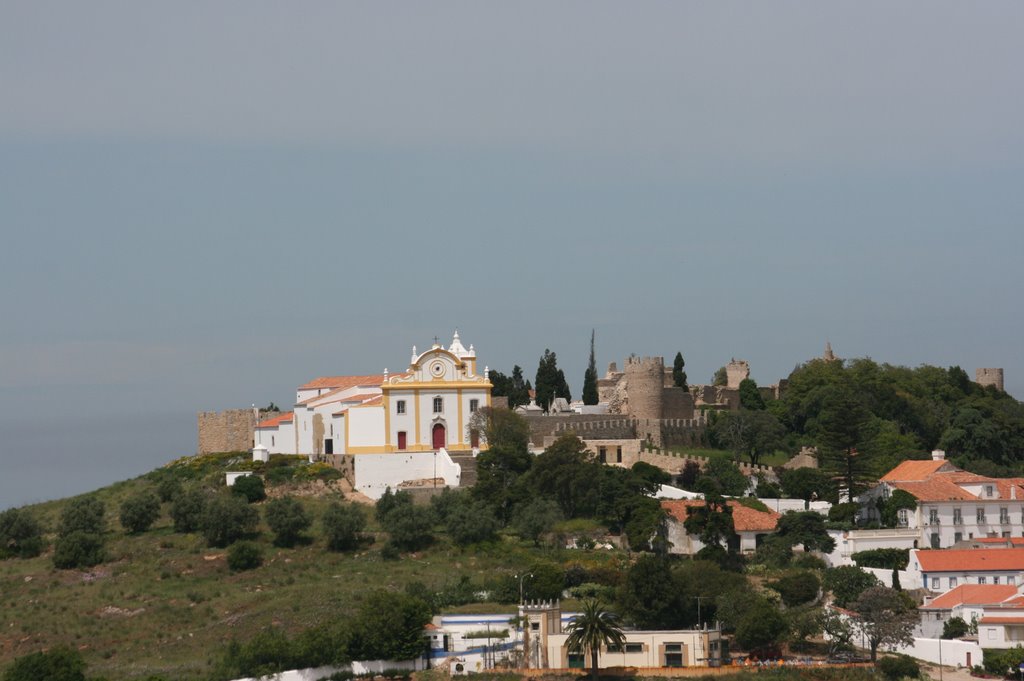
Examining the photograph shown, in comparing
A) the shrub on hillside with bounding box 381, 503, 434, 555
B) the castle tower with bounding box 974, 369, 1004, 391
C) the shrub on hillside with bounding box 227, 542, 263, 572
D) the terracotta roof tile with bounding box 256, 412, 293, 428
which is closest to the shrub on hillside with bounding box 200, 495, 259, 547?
the shrub on hillside with bounding box 227, 542, 263, 572

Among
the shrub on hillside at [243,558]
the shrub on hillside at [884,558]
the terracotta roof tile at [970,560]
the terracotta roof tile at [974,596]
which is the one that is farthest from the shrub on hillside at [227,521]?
the terracotta roof tile at [974,596]

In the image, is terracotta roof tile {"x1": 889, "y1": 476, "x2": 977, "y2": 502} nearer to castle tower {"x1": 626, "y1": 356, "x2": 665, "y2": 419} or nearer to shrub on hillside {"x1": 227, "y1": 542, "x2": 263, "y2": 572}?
castle tower {"x1": 626, "y1": 356, "x2": 665, "y2": 419}

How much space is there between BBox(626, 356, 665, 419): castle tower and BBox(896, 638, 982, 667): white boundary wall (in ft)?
88.2

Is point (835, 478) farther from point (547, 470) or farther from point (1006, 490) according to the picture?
point (547, 470)

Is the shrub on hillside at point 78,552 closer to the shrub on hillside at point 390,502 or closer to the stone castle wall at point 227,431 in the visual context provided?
the shrub on hillside at point 390,502

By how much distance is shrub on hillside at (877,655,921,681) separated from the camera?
178ft

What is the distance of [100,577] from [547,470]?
17.0 meters

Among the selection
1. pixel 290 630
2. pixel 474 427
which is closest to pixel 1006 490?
pixel 474 427

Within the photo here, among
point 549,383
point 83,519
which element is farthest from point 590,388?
point 83,519

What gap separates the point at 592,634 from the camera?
52750mm

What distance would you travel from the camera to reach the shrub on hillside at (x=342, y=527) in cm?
6400

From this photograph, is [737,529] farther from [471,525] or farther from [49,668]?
[49,668]

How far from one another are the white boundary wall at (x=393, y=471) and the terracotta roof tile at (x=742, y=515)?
32.1 ft

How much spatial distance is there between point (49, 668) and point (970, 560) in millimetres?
30980
